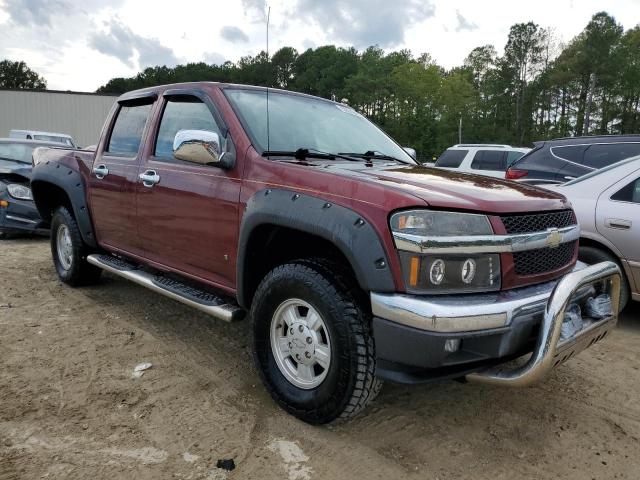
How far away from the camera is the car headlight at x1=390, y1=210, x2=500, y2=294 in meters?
2.30

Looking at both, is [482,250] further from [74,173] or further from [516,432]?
[74,173]

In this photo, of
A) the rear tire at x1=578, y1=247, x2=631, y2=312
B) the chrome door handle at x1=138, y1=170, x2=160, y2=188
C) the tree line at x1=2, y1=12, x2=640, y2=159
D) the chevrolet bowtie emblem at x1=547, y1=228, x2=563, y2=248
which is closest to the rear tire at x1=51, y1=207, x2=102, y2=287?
the chrome door handle at x1=138, y1=170, x2=160, y2=188

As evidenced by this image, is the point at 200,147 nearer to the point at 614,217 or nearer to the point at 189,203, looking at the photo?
the point at 189,203

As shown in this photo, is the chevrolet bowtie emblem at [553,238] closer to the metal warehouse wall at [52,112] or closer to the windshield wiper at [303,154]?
the windshield wiper at [303,154]

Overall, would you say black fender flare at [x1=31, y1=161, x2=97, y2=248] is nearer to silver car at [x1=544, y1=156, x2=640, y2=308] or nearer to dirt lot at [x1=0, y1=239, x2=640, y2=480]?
dirt lot at [x1=0, y1=239, x2=640, y2=480]

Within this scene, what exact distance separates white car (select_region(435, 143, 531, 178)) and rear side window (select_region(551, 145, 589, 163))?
6.82 meters

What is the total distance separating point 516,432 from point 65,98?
1550 inches

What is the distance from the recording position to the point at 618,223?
4.39 meters

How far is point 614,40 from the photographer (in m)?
49.1

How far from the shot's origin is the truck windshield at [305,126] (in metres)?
3.34

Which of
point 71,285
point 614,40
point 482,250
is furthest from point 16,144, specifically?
point 614,40

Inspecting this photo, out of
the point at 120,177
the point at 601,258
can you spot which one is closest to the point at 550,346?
the point at 601,258

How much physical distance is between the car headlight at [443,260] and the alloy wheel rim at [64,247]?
13.0 feet

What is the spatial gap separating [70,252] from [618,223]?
16.4 ft
